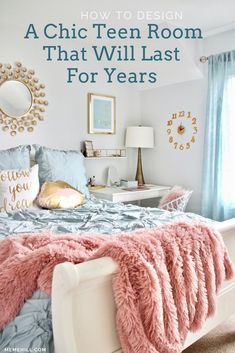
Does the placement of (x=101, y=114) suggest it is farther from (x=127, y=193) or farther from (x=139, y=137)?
(x=127, y=193)

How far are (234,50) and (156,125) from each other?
→ 1244 millimetres

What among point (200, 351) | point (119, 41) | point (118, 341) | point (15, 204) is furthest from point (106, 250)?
point (119, 41)

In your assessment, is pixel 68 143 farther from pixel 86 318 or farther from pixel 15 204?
pixel 86 318

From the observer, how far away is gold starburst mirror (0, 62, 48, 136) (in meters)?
3.17

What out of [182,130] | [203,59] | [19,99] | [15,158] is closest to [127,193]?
[182,130]

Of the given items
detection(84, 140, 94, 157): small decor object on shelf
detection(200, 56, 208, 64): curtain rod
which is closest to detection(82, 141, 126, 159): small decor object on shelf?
detection(84, 140, 94, 157): small decor object on shelf

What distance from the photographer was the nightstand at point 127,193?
11.4ft

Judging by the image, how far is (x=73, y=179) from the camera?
3.19m

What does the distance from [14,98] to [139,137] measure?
1473mm

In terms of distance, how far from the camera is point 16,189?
2.62m

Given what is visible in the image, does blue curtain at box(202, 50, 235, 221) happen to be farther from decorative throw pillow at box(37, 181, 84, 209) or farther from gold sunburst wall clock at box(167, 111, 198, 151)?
decorative throw pillow at box(37, 181, 84, 209)

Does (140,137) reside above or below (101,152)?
above

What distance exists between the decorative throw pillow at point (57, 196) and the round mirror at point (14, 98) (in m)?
0.85

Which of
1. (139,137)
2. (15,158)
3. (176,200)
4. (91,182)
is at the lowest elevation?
(176,200)
